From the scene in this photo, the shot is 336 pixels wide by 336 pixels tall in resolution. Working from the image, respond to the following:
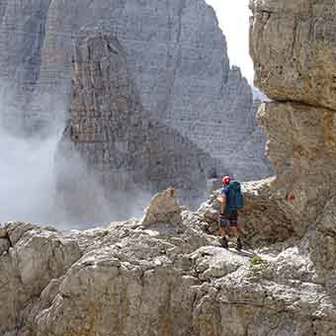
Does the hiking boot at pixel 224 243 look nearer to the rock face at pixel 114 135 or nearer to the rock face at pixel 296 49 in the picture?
the rock face at pixel 296 49

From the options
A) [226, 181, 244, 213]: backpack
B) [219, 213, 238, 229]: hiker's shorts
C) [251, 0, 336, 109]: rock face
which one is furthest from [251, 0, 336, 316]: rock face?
[219, 213, 238, 229]: hiker's shorts

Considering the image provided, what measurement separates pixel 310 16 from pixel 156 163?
34.8m

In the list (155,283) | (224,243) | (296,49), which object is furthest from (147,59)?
(155,283)

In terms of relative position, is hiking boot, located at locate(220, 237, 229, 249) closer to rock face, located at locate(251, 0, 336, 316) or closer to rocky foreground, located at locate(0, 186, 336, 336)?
rocky foreground, located at locate(0, 186, 336, 336)

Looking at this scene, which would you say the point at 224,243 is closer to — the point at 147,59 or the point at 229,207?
the point at 229,207

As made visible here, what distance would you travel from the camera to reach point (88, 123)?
43312 mm

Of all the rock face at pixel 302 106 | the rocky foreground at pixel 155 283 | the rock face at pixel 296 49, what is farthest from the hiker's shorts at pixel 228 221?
the rock face at pixel 296 49

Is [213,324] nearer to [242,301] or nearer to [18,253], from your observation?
[242,301]

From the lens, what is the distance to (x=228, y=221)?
436 inches

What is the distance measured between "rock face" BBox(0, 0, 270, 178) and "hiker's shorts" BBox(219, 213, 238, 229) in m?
44.6

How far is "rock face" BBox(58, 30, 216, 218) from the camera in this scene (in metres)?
42.5

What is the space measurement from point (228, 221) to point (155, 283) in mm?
1386

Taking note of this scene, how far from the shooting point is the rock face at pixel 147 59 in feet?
188

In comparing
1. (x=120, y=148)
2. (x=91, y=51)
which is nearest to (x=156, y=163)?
(x=120, y=148)
